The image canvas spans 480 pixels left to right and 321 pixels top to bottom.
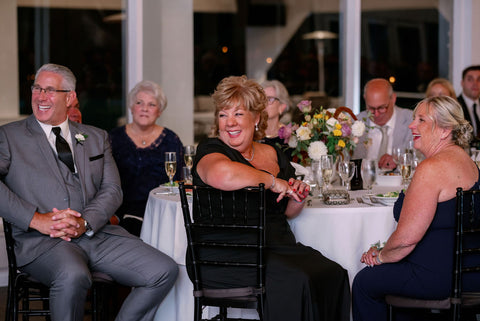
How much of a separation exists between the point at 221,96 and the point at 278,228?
707 mm

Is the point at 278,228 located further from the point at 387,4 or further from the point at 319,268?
the point at 387,4

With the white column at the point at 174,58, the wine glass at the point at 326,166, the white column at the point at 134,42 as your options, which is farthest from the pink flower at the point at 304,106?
the white column at the point at 174,58

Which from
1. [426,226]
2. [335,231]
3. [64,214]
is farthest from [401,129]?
[64,214]

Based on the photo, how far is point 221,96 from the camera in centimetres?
319

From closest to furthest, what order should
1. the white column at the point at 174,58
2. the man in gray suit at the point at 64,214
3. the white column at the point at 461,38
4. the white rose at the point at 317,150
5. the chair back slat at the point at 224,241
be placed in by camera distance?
1. the chair back slat at the point at 224,241
2. the man in gray suit at the point at 64,214
3. the white rose at the point at 317,150
4. the white column at the point at 174,58
5. the white column at the point at 461,38

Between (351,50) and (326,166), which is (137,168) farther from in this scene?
(351,50)

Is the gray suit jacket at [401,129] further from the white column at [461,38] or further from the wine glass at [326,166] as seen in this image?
the white column at [461,38]

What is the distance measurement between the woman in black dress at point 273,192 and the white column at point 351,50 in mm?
4099

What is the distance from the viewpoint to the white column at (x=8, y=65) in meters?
6.07

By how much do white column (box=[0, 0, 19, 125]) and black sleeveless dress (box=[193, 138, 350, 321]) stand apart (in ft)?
11.6

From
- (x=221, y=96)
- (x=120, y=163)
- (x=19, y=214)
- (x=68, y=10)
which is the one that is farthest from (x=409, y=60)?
(x=19, y=214)

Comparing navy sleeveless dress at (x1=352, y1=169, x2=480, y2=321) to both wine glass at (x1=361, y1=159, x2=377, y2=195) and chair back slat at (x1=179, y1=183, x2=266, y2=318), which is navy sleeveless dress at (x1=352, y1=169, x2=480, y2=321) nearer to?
chair back slat at (x1=179, y1=183, x2=266, y2=318)

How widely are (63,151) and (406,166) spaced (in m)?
1.95

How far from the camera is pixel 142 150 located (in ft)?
15.7
